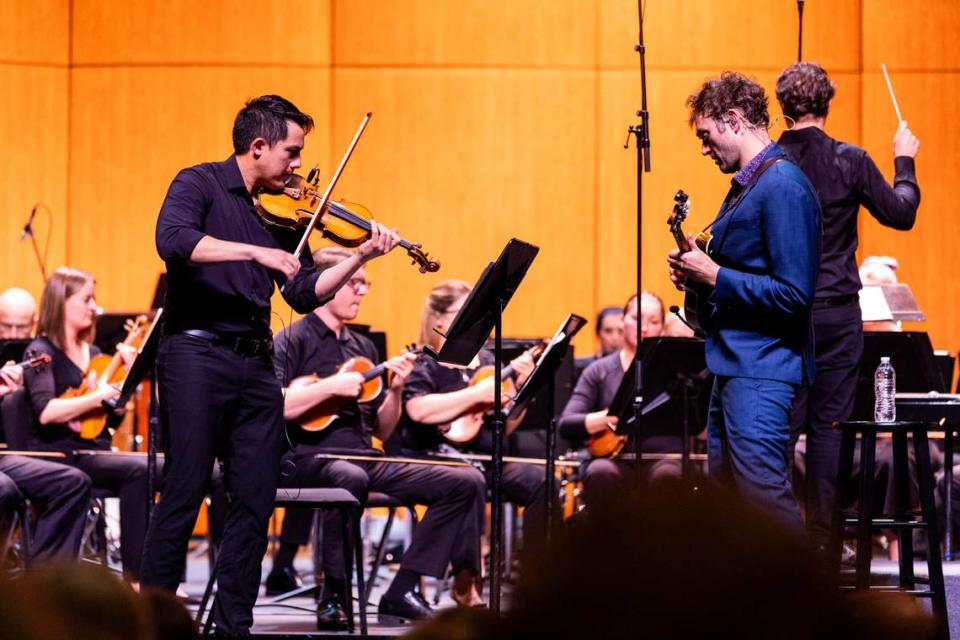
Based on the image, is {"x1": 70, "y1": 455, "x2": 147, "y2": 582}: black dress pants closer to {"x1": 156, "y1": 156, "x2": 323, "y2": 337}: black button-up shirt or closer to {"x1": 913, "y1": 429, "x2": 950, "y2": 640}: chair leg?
{"x1": 156, "y1": 156, "x2": 323, "y2": 337}: black button-up shirt

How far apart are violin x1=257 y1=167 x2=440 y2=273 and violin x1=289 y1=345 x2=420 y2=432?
129 centimetres

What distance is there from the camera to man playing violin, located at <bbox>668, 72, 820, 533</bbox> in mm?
3098

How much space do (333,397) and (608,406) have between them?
54.3 inches

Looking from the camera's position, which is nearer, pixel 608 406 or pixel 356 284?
pixel 356 284

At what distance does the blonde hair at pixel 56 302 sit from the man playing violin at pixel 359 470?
1.02 meters

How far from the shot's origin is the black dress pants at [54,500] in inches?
196

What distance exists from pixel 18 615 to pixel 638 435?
364 cm

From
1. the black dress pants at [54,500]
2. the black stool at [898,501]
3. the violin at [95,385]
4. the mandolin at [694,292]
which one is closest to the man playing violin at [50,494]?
the black dress pants at [54,500]

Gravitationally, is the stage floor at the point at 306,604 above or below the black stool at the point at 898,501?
below

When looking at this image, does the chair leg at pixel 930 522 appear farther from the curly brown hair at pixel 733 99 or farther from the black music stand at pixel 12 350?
the black music stand at pixel 12 350

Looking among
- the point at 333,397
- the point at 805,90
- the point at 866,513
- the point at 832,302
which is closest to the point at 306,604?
the point at 333,397

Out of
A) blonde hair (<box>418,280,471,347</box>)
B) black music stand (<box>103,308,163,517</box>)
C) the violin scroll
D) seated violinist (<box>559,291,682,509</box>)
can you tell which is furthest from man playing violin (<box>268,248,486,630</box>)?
the violin scroll

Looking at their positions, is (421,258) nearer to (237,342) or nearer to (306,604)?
(237,342)

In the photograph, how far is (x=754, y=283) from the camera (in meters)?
3.11
